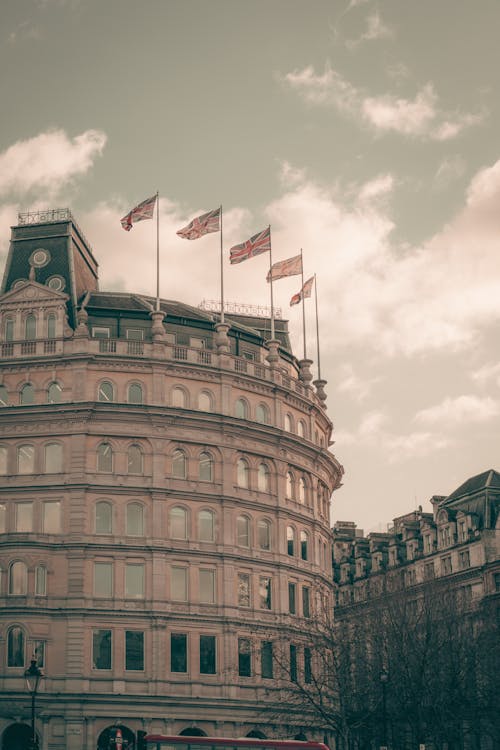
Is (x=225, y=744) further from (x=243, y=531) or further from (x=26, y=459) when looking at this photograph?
(x=26, y=459)

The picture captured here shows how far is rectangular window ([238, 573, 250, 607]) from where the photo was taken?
8081 centimetres

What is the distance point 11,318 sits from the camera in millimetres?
82938

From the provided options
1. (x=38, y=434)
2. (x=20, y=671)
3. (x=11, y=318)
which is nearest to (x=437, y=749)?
(x=20, y=671)

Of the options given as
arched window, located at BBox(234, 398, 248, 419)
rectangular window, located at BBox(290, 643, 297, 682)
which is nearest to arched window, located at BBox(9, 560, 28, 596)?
arched window, located at BBox(234, 398, 248, 419)

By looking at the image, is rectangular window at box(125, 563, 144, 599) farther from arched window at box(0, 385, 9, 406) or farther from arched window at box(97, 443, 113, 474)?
arched window at box(0, 385, 9, 406)

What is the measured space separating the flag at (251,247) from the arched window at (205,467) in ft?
47.6

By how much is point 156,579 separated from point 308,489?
17.3 meters

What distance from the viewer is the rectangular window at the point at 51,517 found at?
77625mm

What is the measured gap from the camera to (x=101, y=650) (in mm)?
75312

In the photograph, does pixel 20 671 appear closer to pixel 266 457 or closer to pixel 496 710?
pixel 266 457

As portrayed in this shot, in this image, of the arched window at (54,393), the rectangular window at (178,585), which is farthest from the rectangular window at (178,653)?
the arched window at (54,393)

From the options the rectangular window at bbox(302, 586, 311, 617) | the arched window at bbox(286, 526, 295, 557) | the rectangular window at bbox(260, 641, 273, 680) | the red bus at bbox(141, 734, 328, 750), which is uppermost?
the arched window at bbox(286, 526, 295, 557)

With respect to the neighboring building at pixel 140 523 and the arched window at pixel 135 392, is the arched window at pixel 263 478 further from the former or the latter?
the arched window at pixel 135 392

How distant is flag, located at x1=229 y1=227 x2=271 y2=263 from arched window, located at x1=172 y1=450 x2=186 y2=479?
14785mm
